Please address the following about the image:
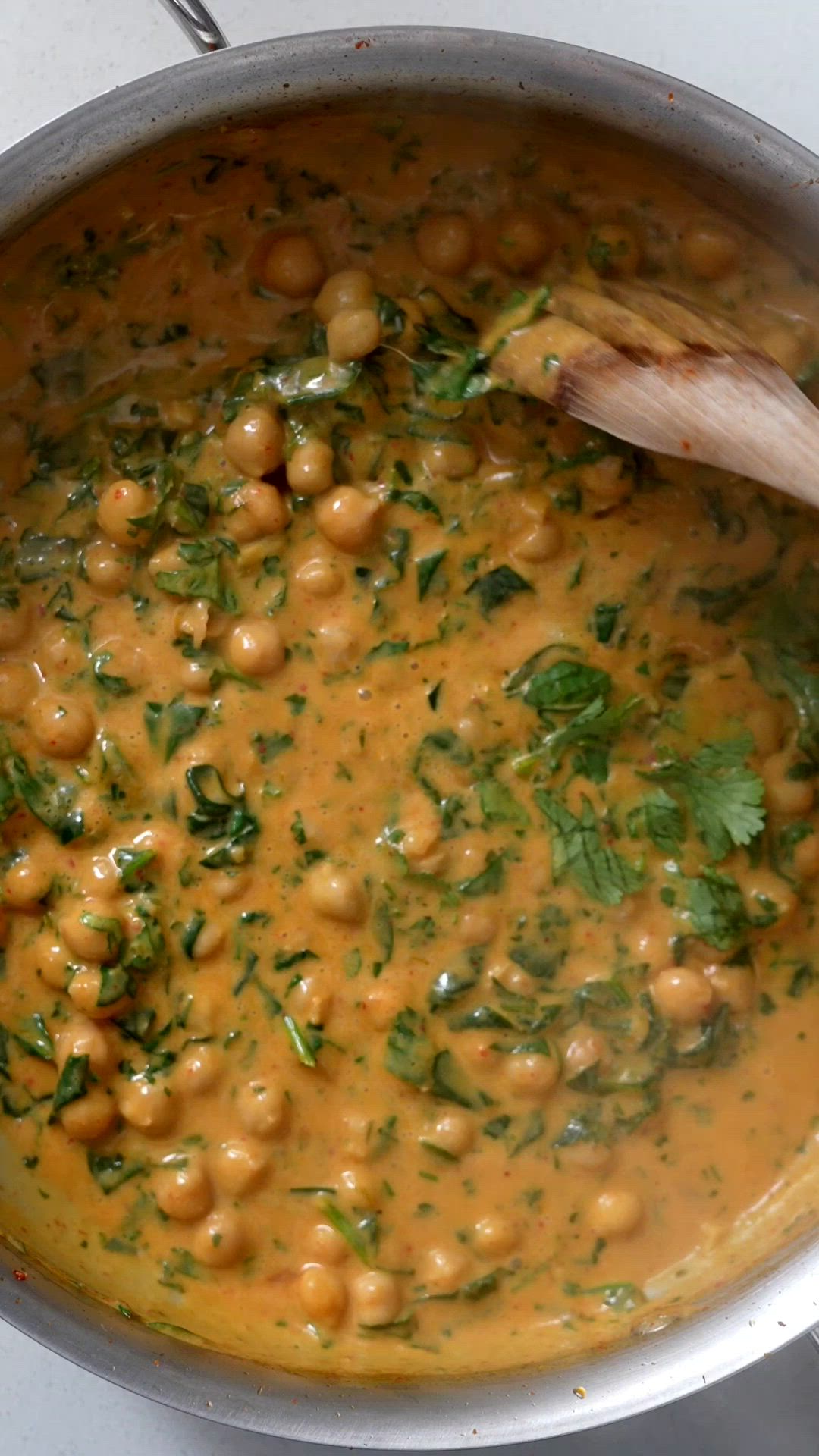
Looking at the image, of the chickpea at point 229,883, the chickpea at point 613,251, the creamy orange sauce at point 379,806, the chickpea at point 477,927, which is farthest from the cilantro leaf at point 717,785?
the chickpea at point 613,251

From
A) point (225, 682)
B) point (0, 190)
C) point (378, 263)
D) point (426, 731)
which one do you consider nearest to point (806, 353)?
point (378, 263)

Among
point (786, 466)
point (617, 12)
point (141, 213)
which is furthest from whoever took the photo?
point (617, 12)

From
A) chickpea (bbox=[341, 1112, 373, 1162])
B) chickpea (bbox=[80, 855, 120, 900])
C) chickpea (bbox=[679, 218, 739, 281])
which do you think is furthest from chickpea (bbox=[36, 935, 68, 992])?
chickpea (bbox=[679, 218, 739, 281])

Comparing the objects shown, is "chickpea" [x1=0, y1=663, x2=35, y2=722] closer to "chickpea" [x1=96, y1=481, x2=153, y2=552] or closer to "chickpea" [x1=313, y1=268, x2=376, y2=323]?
"chickpea" [x1=96, y1=481, x2=153, y2=552]

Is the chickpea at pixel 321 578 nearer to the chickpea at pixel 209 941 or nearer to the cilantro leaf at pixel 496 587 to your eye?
the cilantro leaf at pixel 496 587

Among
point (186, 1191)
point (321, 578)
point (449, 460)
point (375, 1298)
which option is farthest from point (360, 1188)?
point (449, 460)

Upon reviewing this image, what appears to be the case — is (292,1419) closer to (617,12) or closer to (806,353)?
(806,353)
